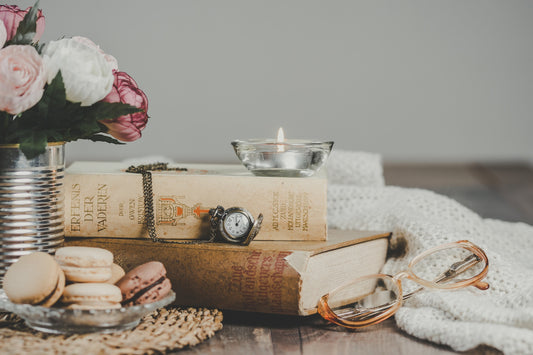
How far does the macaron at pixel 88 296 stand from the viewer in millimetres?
688

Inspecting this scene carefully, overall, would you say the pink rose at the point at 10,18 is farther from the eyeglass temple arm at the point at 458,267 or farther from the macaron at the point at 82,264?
the eyeglass temple arm at the point at 458,267

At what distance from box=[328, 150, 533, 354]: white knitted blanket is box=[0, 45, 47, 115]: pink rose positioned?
21.4 inches

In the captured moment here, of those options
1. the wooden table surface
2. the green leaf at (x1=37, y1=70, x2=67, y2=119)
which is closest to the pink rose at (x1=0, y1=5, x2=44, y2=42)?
the green leaf at (x1=37, y1=70, x2=67, y2=119)

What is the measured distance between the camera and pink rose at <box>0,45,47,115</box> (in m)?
0.71

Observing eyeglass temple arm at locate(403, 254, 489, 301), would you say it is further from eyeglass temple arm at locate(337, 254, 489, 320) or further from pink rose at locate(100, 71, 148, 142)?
pink rose at locate(100, 71, 148, 142)

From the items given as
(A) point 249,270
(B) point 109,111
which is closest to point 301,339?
(A) point 249,270

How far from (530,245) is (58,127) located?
89 centimetres

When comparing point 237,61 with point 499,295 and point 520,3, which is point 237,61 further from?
point 499,295

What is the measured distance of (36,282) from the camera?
2.22ft

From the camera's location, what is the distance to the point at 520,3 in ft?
13.3

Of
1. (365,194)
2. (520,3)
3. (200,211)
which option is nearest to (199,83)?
(520,3)

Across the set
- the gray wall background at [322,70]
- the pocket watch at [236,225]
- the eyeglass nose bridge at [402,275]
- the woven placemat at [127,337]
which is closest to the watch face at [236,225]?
the pocket watch at [236,225]

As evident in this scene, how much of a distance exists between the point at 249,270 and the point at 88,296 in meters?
0.22

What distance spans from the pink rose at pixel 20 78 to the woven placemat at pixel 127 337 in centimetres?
26
